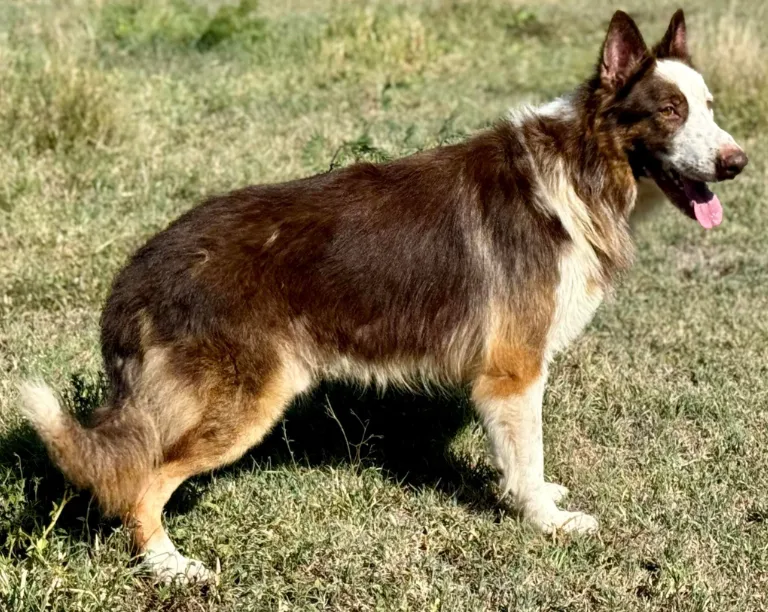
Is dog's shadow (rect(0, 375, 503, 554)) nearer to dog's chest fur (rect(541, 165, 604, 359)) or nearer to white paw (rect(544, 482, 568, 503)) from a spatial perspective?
white paw (rect(544, 482, 568, 503))

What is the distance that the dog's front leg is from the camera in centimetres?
392

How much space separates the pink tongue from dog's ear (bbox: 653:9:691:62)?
1.89ft

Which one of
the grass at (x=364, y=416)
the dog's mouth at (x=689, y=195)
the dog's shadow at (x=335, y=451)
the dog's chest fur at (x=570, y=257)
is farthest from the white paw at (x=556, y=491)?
the dog's mouth at (x=689, y=195)

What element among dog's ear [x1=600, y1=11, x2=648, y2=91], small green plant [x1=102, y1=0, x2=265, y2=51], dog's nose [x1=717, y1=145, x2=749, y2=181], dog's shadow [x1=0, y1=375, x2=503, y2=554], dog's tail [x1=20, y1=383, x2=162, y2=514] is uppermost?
dog's ear [x1=600, y1=11, x2=648, y2=91]

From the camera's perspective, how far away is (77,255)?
6.52 m

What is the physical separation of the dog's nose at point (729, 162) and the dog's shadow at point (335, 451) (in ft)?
5.63

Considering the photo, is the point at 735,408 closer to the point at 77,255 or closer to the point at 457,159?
the point at 457,159

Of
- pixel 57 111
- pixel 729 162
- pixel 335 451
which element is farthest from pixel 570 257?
pixel 57 111

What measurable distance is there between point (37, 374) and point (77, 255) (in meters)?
1.82

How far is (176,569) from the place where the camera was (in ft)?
12.0

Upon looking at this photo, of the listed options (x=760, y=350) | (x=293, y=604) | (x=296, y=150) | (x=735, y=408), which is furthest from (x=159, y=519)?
(x=296, y=150)

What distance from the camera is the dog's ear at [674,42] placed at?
13.3ft

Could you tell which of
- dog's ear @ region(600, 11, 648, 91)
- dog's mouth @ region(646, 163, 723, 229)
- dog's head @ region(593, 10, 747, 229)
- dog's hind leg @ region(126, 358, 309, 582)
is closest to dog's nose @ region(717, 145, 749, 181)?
dog's head @ region(593, 10, 747, 229)

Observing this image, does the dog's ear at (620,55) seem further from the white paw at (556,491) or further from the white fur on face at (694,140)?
the white paw at (556,491)
